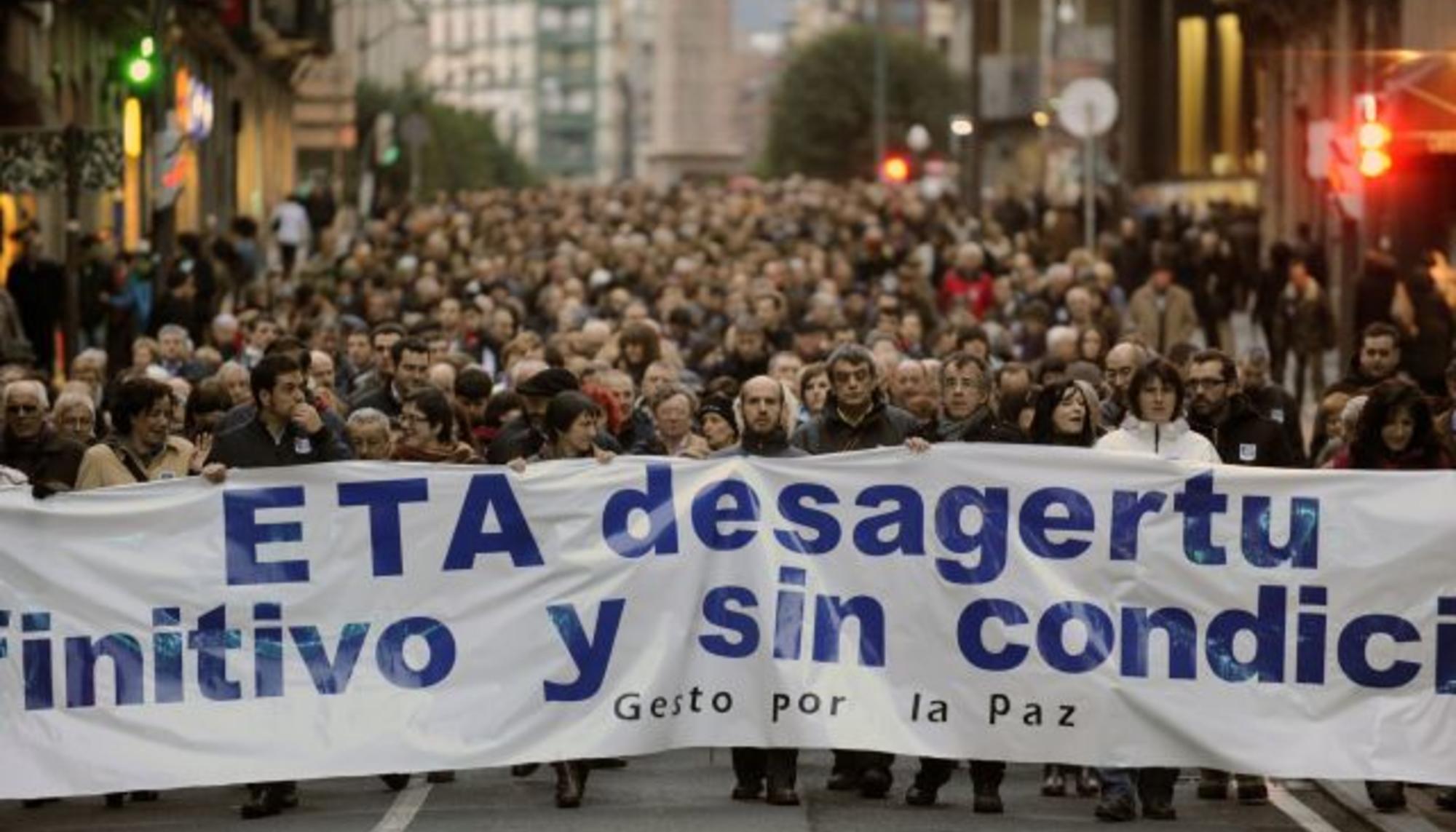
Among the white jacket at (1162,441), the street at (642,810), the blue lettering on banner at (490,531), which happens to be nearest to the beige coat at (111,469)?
the street at (642,810)

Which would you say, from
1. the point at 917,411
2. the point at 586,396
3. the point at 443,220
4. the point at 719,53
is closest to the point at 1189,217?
the point at 443,220

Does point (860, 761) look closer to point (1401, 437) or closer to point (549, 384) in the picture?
point (549, 384)

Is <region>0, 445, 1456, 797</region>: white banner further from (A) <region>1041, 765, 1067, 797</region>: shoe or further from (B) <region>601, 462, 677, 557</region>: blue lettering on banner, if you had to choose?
Result: (A) <region>1041, 765, 1067, 797</region>: shoe

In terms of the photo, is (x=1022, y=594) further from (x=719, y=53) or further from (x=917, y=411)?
(x=719, y=53)

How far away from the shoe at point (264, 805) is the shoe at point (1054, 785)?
2.86 meters

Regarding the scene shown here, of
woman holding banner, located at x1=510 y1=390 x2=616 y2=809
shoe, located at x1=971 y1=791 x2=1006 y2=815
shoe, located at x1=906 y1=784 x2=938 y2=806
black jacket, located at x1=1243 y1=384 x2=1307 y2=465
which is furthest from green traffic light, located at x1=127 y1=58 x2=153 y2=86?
shoe, located at x1=971 y1=791 x2=1006 y2=815

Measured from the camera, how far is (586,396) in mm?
15711

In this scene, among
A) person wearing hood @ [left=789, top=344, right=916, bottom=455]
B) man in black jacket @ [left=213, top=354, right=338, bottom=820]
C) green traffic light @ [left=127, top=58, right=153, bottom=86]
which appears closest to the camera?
man in black jacket @ [left=213, top=354, right=338, bottom=820]

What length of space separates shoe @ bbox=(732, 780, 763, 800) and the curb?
2.09 m

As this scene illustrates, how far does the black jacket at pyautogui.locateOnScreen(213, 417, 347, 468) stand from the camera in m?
15.5

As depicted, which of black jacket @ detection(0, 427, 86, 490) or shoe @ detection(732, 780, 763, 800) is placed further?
black jacket @ detection(0, 427, 86, 490)

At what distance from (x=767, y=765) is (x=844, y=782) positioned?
430 mm

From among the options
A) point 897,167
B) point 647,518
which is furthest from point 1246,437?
point 897,167

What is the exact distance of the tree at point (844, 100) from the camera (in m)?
122
